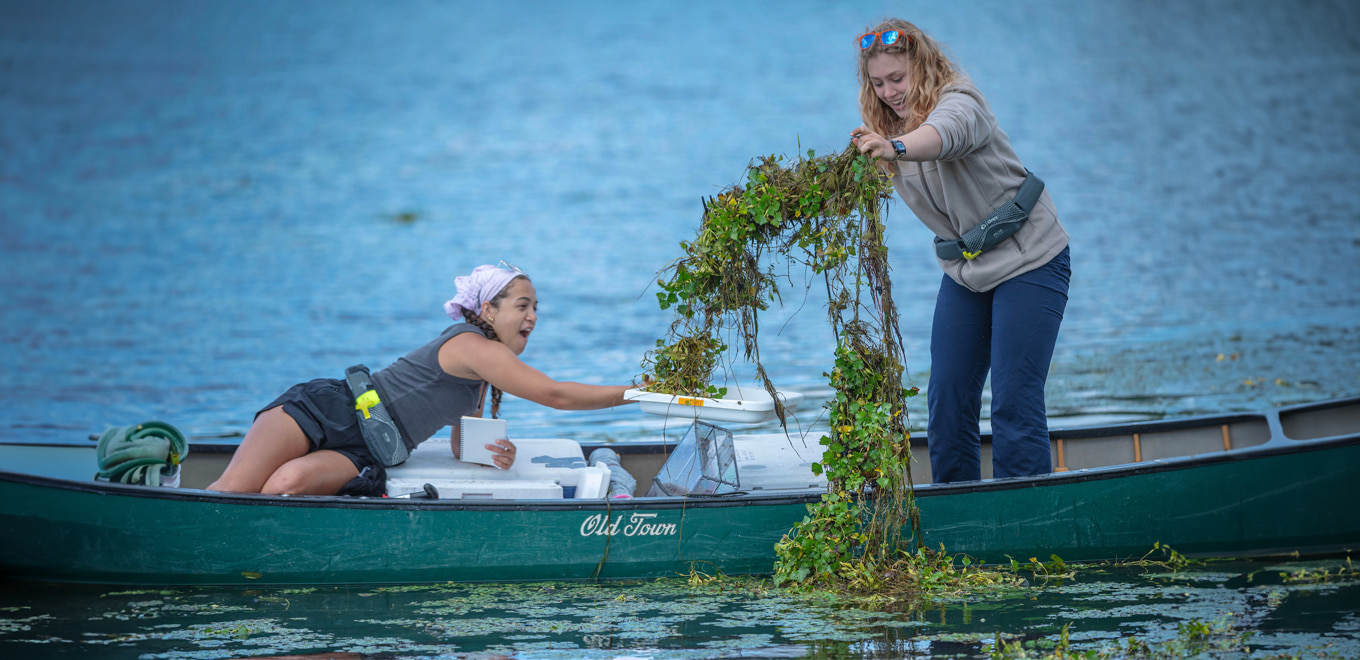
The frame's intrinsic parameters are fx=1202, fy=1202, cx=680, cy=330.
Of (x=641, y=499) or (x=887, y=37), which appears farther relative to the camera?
(x=641, y=499)

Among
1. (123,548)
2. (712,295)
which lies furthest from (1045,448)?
(123,548)

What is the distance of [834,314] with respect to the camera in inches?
175

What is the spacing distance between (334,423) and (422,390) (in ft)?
1.27

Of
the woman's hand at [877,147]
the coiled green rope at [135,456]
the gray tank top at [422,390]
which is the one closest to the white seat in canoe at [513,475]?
the gray tank top at [422,390]

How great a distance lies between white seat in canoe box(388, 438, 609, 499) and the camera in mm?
5230

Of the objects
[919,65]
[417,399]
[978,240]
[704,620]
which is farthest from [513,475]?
[919,65]

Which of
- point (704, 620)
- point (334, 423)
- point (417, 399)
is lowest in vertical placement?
point (704, 620)

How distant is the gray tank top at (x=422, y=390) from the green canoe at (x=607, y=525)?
45 cm

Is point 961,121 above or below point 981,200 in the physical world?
above

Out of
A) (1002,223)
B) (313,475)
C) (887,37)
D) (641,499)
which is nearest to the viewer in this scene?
(887,37)

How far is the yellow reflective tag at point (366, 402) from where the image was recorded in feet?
16.7

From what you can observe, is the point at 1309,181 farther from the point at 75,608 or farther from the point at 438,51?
the point at 75,608

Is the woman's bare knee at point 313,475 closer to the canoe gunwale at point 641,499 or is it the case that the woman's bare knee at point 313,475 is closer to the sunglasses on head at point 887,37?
the canoe gunwale at point 641,499

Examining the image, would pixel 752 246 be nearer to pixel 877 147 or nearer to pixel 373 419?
pixel 877 147
